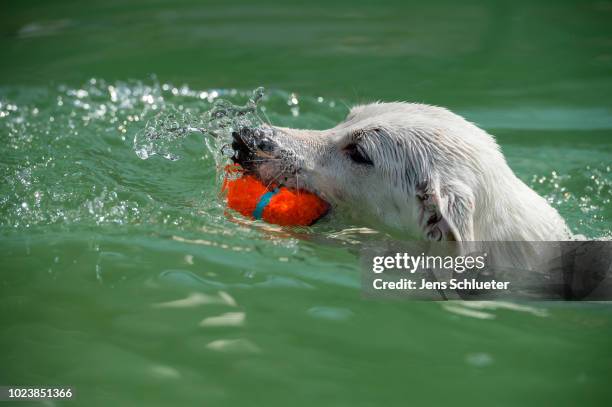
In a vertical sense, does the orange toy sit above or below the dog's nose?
below

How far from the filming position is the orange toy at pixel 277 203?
5.21m

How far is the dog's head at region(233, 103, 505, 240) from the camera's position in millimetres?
4660

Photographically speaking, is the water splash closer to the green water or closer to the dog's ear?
the green water

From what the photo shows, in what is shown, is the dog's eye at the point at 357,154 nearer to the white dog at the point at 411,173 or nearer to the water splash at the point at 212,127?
the white dog at the point at 411,173

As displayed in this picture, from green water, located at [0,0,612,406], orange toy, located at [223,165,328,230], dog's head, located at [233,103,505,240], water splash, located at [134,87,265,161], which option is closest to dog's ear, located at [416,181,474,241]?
dog's head, located at [233,103,505,240]

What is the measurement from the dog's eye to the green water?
1.57 feet

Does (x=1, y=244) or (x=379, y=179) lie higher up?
(x=379, y=179)

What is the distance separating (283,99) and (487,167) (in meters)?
4.40

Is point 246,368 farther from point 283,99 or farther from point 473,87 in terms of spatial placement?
Answer: point 473,87

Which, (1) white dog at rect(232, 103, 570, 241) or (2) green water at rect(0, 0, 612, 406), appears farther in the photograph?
(1) white dog at rect(232, 103, 570, 241)

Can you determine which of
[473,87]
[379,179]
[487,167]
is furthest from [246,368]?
[473,87]

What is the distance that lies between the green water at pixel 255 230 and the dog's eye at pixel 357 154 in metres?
0.48

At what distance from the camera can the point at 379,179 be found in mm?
5082

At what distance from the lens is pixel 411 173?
490 centimetres
